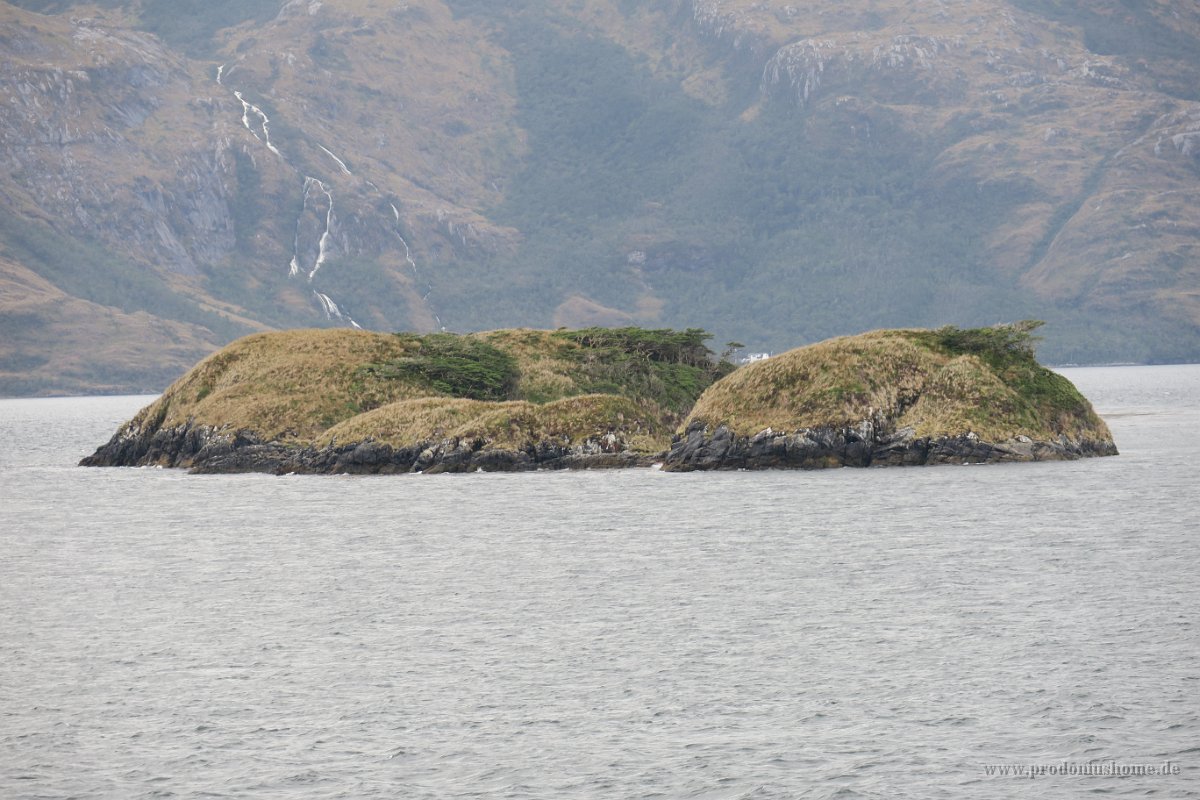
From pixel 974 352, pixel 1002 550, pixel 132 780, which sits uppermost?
pixel 974 352

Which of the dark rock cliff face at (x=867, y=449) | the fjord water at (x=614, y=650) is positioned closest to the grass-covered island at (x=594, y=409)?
the dark rock cliff face at (x=867, y=449)

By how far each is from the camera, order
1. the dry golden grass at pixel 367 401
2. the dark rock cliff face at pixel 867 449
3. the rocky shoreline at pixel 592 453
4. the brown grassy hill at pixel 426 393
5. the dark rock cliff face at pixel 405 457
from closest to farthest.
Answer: the dark rock cliff face at pixel 867 449, the rocky shoreline at pixel 592 453, the dark rock cliff face at pixel 405 457, the dry golden grass at pixel 367 401, the brown grassy hill at pixel 426 393

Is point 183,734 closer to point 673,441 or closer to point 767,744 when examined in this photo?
point 767,744

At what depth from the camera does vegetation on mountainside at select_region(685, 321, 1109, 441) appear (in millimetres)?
83312

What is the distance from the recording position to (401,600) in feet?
147

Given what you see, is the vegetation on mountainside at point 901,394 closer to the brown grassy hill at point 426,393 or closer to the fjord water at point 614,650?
the brown grassy hill at point 426,393

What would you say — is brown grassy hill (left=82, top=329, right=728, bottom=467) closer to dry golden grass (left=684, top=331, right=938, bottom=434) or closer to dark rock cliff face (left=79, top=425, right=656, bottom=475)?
dark rock cliff face (left=79, top=425, right=656, bottom=475)

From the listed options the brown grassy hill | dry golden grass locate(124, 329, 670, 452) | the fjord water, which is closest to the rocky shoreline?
the brown grassy hill

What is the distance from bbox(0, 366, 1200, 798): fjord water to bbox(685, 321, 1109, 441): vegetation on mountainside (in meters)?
15.4

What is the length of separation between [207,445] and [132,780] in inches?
2918

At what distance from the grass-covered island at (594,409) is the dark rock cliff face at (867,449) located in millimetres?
84

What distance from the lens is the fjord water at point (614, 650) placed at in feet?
89.8

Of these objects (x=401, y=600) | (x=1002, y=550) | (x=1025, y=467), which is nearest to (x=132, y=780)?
(x=401, y=600)

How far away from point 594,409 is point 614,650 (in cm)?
5644
